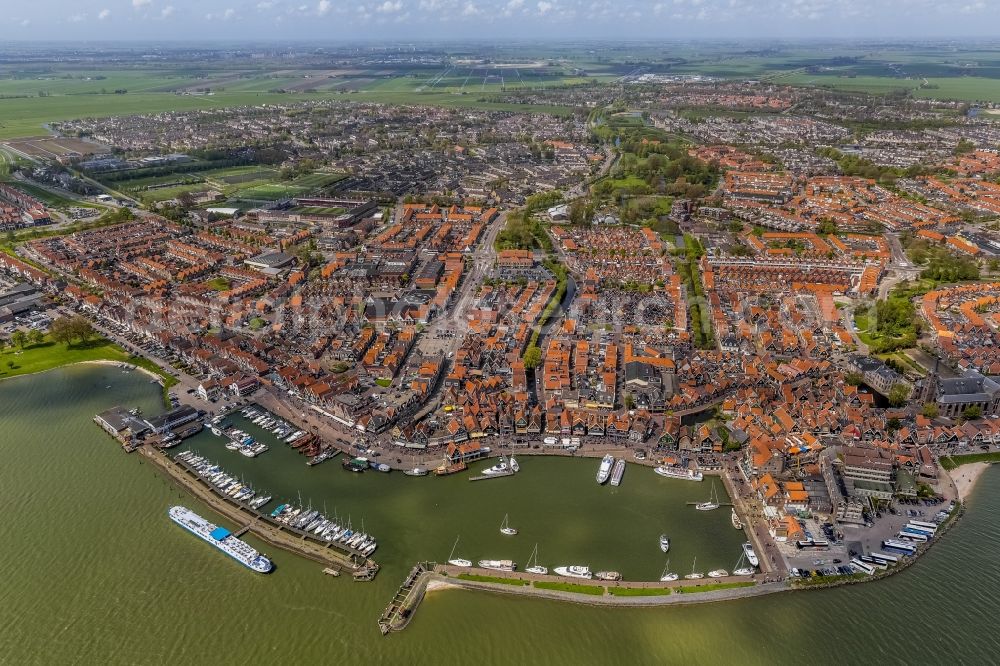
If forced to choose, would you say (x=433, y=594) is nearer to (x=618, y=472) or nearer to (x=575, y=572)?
(x=575, y=572)

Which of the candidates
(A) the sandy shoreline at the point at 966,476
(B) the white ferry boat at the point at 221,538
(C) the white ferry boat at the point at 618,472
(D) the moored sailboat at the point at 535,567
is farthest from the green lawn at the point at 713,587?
(B) the white ferry boat at the point at 221,538

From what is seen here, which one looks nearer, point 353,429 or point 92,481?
point 92,481

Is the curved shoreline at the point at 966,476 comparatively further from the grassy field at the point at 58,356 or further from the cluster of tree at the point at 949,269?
the grassy field at the point at 58,356

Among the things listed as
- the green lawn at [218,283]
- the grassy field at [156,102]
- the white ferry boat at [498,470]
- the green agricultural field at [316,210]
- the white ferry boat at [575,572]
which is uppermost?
the grassy field at [156,102]

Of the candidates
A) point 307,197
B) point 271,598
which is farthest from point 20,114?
point 271,598

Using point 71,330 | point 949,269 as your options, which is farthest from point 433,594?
point 949,269

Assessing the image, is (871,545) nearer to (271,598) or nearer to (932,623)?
(932,623)
